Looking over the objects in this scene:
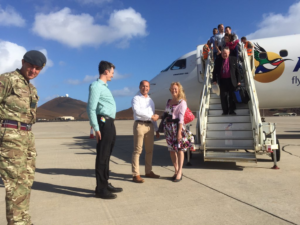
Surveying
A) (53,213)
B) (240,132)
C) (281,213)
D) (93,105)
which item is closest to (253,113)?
(240,132)

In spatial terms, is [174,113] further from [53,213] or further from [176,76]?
[176,76]

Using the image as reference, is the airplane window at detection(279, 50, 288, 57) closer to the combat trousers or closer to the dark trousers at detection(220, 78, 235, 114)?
the dark trousers at detection(220, 78, 235, 114)

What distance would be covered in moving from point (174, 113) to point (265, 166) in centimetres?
264

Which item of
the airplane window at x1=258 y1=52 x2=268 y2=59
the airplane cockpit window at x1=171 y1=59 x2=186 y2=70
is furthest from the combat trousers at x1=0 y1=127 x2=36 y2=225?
the airplane window at x1=258 y1=52 x2=268 y2=59

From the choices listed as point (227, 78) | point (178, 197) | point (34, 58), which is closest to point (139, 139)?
point (178, 197)

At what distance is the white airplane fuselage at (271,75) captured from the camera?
893 centimetres

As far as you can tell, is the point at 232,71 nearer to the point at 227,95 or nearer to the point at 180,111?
the point at 227,95

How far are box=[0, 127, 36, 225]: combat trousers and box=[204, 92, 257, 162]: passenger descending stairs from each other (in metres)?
3.67

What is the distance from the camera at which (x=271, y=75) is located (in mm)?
8953

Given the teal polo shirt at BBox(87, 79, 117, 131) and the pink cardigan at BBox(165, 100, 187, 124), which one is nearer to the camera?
the teal polo shirt at BBox(87, 79, 117, 131)

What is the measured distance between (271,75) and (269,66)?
348 millimetres

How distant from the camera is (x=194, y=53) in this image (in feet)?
32.2

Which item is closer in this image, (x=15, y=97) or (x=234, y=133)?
(x=15, y=97)

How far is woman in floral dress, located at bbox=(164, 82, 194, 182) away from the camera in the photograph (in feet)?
14.1
